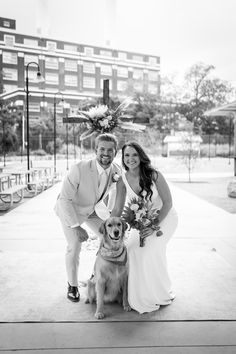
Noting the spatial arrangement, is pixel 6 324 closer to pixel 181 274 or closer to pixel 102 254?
pixel 102 254

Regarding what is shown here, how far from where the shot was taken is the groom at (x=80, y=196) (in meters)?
3.95

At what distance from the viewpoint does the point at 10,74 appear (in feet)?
189

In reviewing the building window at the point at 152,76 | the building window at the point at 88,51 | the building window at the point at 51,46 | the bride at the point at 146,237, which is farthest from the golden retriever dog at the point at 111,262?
the building window at the point at 152,76

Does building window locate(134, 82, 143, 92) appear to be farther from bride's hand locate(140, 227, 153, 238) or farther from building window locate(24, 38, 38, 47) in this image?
bride's hand locate(140, 227, 153, 238)

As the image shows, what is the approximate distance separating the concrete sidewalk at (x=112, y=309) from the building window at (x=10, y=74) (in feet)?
177

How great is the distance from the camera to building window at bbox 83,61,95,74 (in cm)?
6388

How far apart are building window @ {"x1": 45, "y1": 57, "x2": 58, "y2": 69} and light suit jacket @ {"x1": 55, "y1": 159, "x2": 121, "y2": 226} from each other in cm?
5981

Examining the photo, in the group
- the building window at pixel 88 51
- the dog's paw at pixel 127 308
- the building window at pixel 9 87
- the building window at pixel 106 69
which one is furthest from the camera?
the building window at pixel 106 69

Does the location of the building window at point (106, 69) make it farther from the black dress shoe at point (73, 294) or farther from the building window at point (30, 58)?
the black dress shoe at point (73, 294)

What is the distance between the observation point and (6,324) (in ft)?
11.4

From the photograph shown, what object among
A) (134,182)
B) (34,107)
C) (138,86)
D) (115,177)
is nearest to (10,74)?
(34,107)

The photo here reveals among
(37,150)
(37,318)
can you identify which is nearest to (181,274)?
(37,318)

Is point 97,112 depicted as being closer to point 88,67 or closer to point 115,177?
point 115,177

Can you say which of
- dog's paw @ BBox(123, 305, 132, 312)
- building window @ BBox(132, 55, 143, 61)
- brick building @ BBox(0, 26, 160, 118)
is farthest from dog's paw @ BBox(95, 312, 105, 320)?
building window @ BBox(132, 55, 143, 61)
